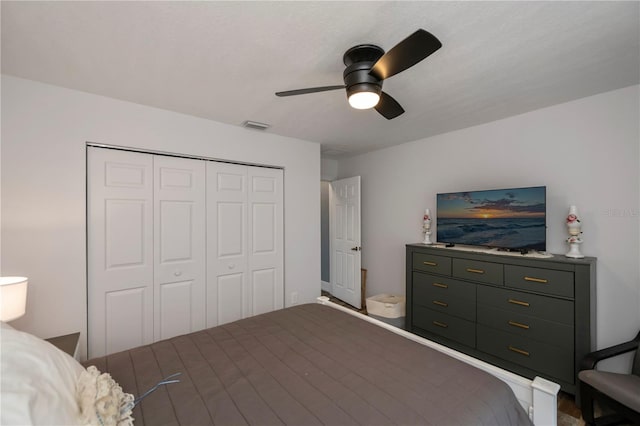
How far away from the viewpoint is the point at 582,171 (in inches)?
92.0

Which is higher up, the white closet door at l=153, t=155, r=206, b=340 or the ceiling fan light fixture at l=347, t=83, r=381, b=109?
the ceiling fan light fixture at l=347, t=83, r=381, b=109

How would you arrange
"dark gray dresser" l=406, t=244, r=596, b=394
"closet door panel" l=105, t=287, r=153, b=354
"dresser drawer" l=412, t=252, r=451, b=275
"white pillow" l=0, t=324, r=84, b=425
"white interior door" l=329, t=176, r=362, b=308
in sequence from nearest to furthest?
"white pillow" l=0, t=324, r=84, b=425 → "dark gray dresser" l=406, t=244, r=596, b=394 → "closet door panel" l=105, t=287, r=153, b=354 → "dresser drawer" l=412, t=252, r=451, b=275 → "white interior door" l=329, t=176, r=362, b=308

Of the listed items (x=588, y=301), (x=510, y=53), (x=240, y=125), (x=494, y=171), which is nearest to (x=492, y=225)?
(x=494, y=171)

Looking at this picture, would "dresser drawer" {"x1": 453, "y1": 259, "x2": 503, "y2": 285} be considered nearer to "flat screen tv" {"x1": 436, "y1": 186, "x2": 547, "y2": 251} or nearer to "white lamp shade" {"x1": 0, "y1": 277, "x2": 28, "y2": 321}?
"flat screen tv" {"x1": 436, "y1": 186, "x2": 547, "y2": 251}

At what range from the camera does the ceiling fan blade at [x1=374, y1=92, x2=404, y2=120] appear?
1733 mm

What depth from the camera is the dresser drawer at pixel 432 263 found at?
9.25 ft

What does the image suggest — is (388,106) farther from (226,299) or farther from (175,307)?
(175,307)

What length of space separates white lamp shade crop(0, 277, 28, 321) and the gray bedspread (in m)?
0.62

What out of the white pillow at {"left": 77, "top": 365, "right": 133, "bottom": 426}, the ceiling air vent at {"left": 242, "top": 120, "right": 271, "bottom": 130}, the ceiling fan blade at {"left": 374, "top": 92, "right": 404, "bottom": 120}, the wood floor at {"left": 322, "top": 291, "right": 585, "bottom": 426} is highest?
the ceiling air vent at {"left": 242, "top": 120, "right": 271, "bottom": 130}

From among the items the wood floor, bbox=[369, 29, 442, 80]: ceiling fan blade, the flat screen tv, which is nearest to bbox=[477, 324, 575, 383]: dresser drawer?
the wood floor

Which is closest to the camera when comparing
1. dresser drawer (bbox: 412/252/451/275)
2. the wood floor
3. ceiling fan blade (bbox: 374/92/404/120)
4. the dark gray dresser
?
ceiling fan blade (bbox: 374/92/404/120)

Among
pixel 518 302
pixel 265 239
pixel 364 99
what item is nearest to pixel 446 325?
pixel 518 302

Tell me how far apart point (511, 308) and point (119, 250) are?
3.47 meters

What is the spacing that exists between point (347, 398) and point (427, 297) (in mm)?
2140
